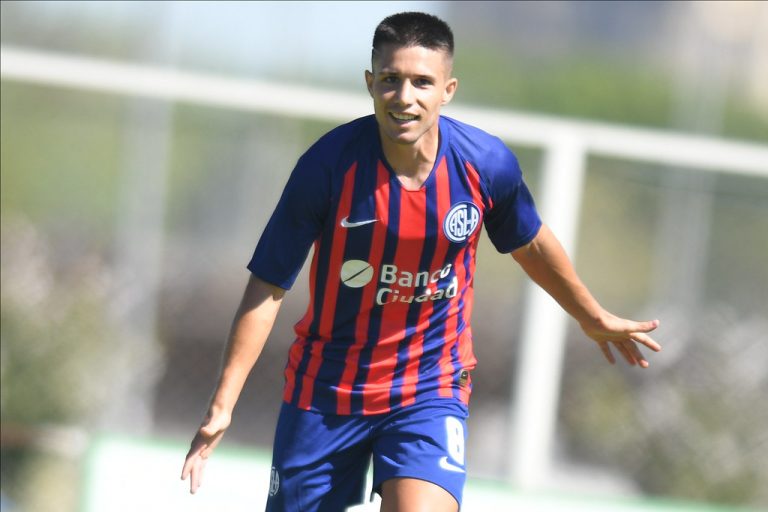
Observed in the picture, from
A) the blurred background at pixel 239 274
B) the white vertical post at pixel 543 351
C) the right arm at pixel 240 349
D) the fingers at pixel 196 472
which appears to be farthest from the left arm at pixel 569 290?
the blurred background at pixel 239 274

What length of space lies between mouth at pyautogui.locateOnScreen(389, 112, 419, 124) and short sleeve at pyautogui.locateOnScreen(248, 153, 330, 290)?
244 mm

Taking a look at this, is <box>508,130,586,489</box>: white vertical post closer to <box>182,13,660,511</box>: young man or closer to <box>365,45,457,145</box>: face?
<box>182,13,660,511</box>: young man

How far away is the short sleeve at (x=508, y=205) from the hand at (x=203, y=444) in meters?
0.96

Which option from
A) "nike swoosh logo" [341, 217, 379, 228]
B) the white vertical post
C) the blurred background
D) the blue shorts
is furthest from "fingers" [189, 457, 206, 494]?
the white vertical post

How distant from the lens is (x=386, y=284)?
10.2 ft

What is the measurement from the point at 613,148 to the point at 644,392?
4.93 feet

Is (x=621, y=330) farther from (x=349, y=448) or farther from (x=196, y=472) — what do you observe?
(x=196, y=472)

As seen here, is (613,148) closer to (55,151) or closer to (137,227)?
(137,227)

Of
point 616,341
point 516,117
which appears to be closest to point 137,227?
point 516,117

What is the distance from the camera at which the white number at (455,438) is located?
3.11 metres

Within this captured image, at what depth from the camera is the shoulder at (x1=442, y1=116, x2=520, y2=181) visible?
312 centimetres

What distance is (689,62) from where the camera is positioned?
811cm

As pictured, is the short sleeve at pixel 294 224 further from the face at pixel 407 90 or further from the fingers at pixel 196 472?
the fingers at pixel 196 472

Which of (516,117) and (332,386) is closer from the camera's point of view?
(332,386)
